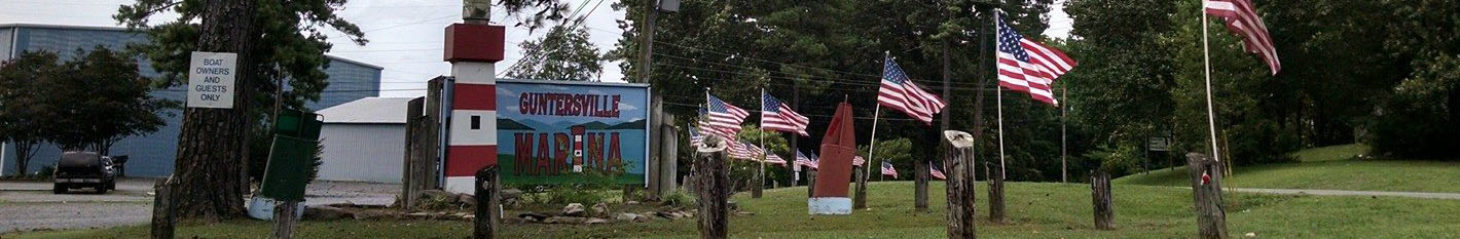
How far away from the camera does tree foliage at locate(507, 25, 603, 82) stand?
2206 inches

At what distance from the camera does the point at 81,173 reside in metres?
32.5

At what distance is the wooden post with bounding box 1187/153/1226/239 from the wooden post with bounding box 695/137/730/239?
4847 mm

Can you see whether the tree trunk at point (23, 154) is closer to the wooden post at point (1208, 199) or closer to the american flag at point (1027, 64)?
the american flag at point (1027, 64)

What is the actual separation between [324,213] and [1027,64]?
32.8 feet

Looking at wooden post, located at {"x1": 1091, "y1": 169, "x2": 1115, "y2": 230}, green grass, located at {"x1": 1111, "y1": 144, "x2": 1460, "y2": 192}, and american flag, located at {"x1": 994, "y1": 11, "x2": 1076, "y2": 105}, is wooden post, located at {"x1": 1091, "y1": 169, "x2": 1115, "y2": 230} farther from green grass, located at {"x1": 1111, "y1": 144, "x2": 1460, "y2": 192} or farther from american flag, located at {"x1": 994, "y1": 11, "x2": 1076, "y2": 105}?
green grass, located at {"x1": 1111, "y1": 144, "x2": 1460, "y2": 192}

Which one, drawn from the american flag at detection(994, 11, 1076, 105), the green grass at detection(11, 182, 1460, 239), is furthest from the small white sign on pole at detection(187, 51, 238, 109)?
the american flag at detection(994, 11, 1076, 105)

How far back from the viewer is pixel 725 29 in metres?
50.8

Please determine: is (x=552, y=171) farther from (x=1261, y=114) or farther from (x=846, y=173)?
(x=1261, y=114)

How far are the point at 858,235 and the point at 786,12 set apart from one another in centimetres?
3739

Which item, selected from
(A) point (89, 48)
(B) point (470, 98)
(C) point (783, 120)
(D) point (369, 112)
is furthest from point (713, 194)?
(A) point (89, 48)

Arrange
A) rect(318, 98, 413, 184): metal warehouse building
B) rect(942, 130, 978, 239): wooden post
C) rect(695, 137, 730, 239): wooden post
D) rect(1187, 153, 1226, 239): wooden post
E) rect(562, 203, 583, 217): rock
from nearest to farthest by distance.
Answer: rect(695, 137, 730, 239): wooden post, rect(942, 130, 978, 239): wooden post, rect(1187, 153, 1226, 239): wooden post, rect(562, 203, 583, 217): rock, rect(318, 98, 413, 184): metal warehouse building

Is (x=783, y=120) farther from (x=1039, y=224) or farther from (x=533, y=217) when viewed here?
(x=533, y=217)

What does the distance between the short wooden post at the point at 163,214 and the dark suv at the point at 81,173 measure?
25.7 meters

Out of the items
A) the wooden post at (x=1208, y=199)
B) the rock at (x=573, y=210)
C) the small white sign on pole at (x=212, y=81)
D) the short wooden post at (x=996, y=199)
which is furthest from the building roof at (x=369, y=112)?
the wooden post at (x=1208, y=199)
